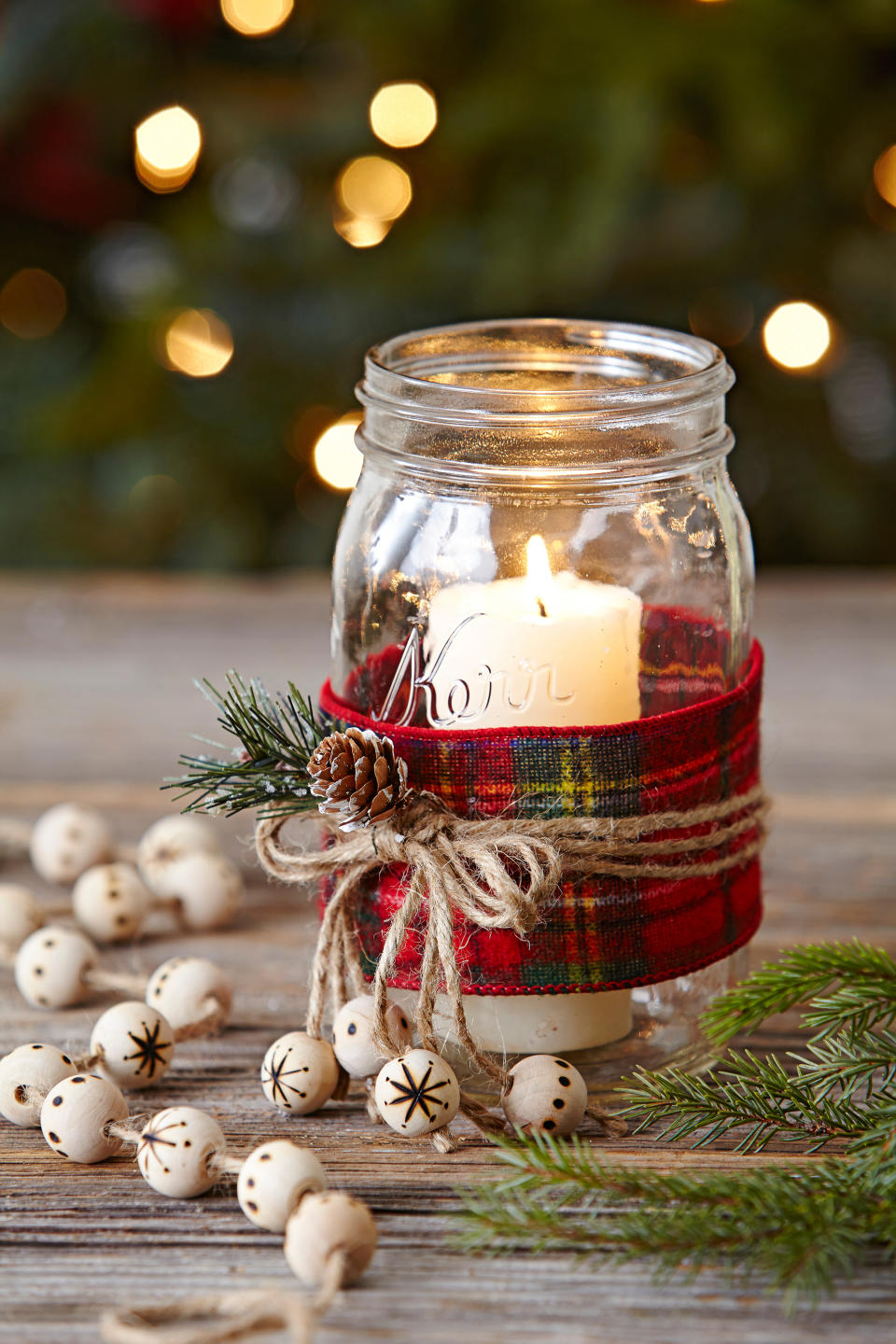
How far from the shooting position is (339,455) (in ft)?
5.36

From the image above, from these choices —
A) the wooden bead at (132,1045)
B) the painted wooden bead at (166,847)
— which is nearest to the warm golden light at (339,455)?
the painted wooden bead at (166,847)

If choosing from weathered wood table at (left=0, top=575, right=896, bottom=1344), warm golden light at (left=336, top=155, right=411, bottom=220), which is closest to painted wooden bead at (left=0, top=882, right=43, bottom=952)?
weathered wood table at (left=0, top=575, right=896, bottom=1344)

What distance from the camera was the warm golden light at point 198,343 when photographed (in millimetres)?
1596

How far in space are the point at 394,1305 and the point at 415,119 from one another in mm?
1283

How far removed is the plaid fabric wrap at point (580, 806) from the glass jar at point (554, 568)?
21 mm

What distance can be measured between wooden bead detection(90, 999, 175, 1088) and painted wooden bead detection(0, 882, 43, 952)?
0.18 meters

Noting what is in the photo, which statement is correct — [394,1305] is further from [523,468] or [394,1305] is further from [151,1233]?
[523,468]

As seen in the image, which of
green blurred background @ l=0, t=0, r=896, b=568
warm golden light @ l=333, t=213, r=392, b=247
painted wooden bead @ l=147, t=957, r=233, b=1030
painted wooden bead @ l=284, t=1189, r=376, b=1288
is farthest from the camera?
warm golden light @ l=333, t=213, r=392, b=247

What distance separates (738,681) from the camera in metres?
0.73

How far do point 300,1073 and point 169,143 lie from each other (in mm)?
1261

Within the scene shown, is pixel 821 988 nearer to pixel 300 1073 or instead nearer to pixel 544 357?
pixel 300 1073

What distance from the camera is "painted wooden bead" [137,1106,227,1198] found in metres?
0.57

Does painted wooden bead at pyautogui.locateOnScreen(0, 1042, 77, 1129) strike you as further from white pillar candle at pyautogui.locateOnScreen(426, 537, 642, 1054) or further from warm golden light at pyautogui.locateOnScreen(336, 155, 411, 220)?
warm golden light at pyautogui.locateOnScreen(336, 155, 411, 220)

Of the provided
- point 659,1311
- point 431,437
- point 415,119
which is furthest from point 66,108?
point 659,1311
